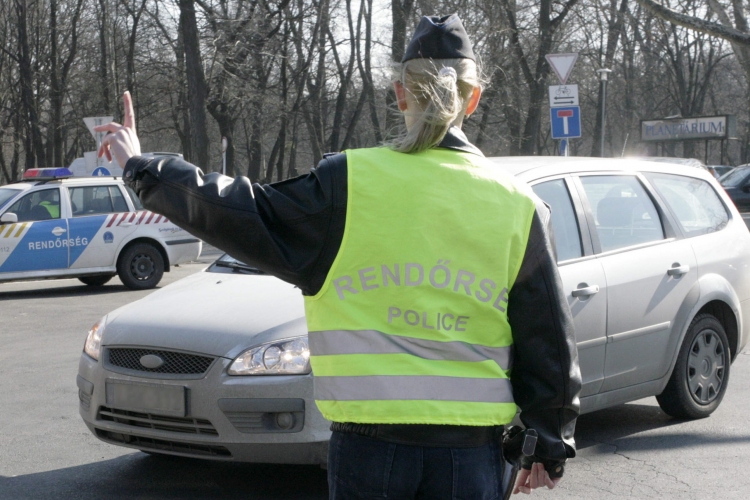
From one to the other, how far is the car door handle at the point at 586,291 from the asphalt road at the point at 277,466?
95 cm

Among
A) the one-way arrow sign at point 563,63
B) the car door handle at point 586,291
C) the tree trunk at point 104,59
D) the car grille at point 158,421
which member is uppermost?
the tree trunk at point 104,59

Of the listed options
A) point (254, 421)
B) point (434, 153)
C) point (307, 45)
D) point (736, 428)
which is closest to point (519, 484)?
point (434, 153)

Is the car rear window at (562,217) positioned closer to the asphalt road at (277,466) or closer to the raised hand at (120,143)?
the asphalt road at (277,466)

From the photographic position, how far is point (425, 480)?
6.39 ft

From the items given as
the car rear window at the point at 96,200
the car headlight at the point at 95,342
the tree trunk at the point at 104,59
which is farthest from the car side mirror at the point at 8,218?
the tree trunk at the point at 104,59

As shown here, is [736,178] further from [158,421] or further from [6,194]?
[158,421]

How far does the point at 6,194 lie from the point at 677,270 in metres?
10.5

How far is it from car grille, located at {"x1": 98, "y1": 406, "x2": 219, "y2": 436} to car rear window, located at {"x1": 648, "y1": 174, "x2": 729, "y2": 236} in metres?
3.18

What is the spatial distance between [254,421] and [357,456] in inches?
93.4

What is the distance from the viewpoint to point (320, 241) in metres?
1.98

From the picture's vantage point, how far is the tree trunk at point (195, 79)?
20391 mm

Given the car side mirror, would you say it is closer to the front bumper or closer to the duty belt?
the front bumper

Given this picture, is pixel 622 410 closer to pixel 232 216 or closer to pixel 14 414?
pixel 14 414

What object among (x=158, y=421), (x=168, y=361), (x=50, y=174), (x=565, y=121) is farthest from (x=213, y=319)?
(x=50, y=174)
